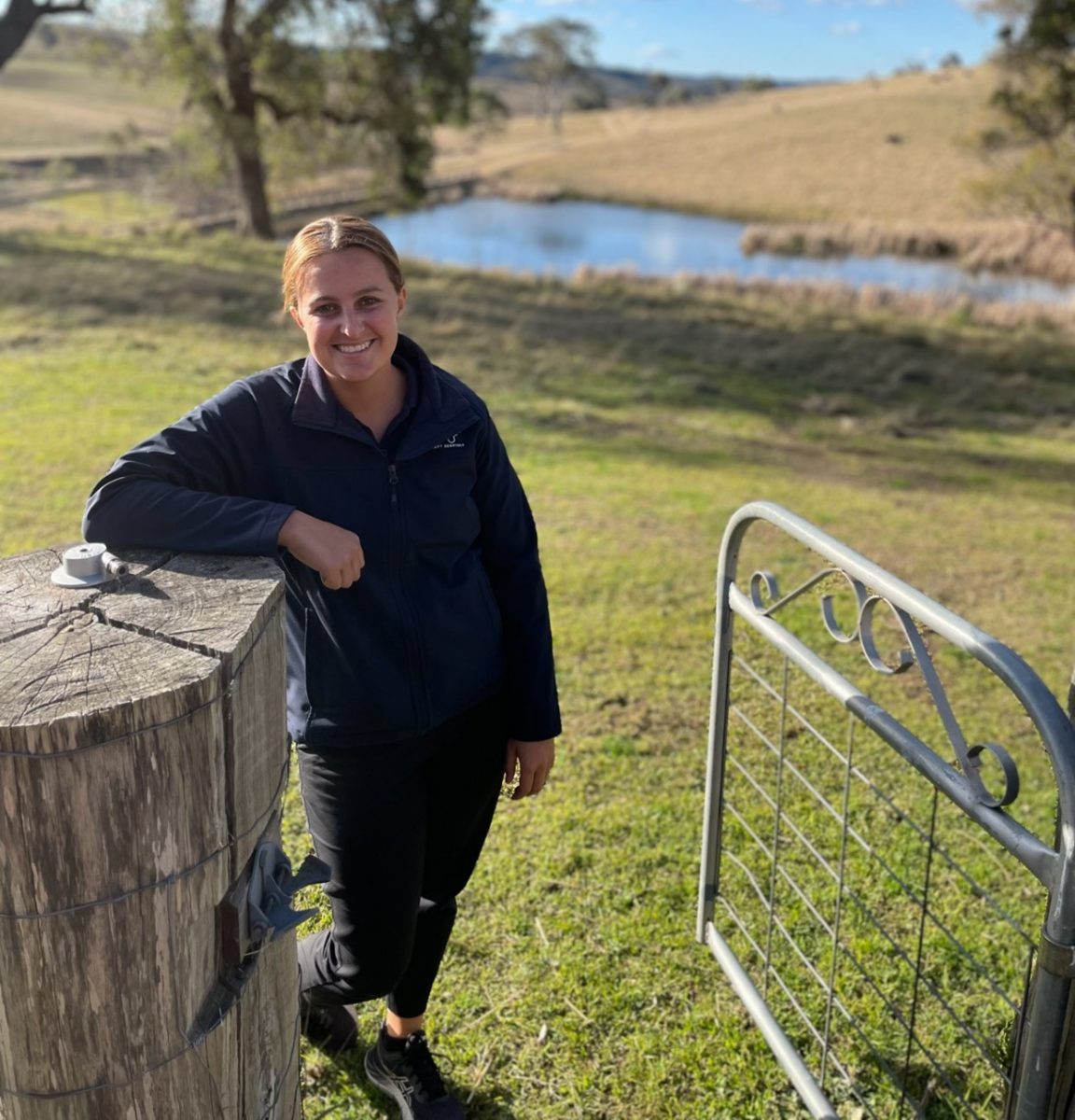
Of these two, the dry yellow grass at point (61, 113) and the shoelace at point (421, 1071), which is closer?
the shoelace at point (421, 1071)

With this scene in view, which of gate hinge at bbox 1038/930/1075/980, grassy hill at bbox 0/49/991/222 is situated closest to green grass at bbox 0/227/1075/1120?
gate hinge at bbox 1038/930/1075/980

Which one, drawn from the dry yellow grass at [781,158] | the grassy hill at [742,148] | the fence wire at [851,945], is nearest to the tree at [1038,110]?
the grassy hill at [742,148]

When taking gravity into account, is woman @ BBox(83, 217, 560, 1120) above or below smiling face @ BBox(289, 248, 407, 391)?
below

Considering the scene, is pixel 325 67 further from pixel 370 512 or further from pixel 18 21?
pixel 370 512

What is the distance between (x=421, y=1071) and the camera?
237 centimetres

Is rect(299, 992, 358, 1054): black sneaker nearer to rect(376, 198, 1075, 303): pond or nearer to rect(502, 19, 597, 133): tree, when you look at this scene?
rect(376, 198, 1075, 303): pond

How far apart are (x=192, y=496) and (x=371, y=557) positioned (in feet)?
1.09

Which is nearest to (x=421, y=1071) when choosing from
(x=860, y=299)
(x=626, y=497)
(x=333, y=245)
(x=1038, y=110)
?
(x=333, y=245)

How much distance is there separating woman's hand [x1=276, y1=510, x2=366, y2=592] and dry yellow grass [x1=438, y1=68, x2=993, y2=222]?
118ft

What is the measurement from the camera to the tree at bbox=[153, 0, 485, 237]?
1975cm

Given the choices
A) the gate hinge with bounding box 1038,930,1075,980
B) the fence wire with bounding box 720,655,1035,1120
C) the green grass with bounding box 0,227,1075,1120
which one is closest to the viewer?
the gate hinge with bounding box 1038,930,1075,980

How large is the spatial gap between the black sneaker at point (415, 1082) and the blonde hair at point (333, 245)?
1628mm

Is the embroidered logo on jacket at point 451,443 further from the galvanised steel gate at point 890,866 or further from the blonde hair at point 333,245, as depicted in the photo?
the galvanised steel gate at point 890,866

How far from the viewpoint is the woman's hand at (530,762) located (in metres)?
2.20
